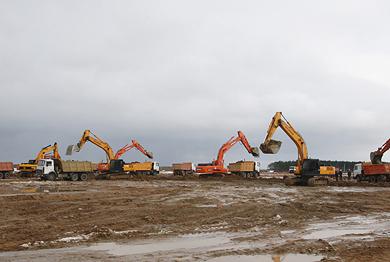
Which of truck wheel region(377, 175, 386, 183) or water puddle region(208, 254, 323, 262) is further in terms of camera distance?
truck wheel region(377, 175, 386, 183)

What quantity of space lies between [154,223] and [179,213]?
2.47 meters

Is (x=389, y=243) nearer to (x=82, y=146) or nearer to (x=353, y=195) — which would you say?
(x=353, y=195)

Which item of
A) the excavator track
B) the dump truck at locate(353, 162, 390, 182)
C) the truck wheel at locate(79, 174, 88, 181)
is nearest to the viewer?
the excavator track

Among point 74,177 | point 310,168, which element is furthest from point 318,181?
point 74,177

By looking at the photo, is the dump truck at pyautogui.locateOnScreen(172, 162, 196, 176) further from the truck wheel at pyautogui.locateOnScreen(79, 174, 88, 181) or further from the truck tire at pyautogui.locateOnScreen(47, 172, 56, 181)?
the truck tire at pyautogui.locateOnScreen(47, 172, 56, 181)

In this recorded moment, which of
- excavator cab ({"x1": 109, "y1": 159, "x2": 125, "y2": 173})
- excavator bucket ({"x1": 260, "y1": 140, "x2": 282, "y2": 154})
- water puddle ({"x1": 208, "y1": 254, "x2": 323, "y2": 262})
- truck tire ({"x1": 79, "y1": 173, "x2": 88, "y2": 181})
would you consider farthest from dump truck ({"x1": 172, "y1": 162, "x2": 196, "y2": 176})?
water puddle ({"x1": 208, "y1": 254, "x2": 323, "y2": 262})

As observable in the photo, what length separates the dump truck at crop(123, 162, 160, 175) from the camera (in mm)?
62438

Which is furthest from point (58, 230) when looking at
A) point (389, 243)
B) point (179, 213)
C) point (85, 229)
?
point (389, 243)

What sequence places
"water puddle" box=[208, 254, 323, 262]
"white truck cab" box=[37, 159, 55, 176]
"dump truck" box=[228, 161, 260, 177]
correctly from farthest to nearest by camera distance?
"dump truck" box=[228, 161, 260, 177]
"white truck cab" box=[37, 159, 55, 176]
"water puddle" box=[208, 254, 323, 262]

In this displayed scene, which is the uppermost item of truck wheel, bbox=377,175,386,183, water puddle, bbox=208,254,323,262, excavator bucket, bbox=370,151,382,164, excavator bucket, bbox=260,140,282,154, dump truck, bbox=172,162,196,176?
excavator bucket, bbox=260,140,282,154

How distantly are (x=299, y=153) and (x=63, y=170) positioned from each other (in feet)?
83.0

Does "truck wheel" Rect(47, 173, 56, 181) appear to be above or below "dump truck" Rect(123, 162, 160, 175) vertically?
below

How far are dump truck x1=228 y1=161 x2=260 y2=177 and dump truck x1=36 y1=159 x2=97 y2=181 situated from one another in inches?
845

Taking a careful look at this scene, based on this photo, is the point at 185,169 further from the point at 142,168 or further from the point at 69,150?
the point at 69,150
